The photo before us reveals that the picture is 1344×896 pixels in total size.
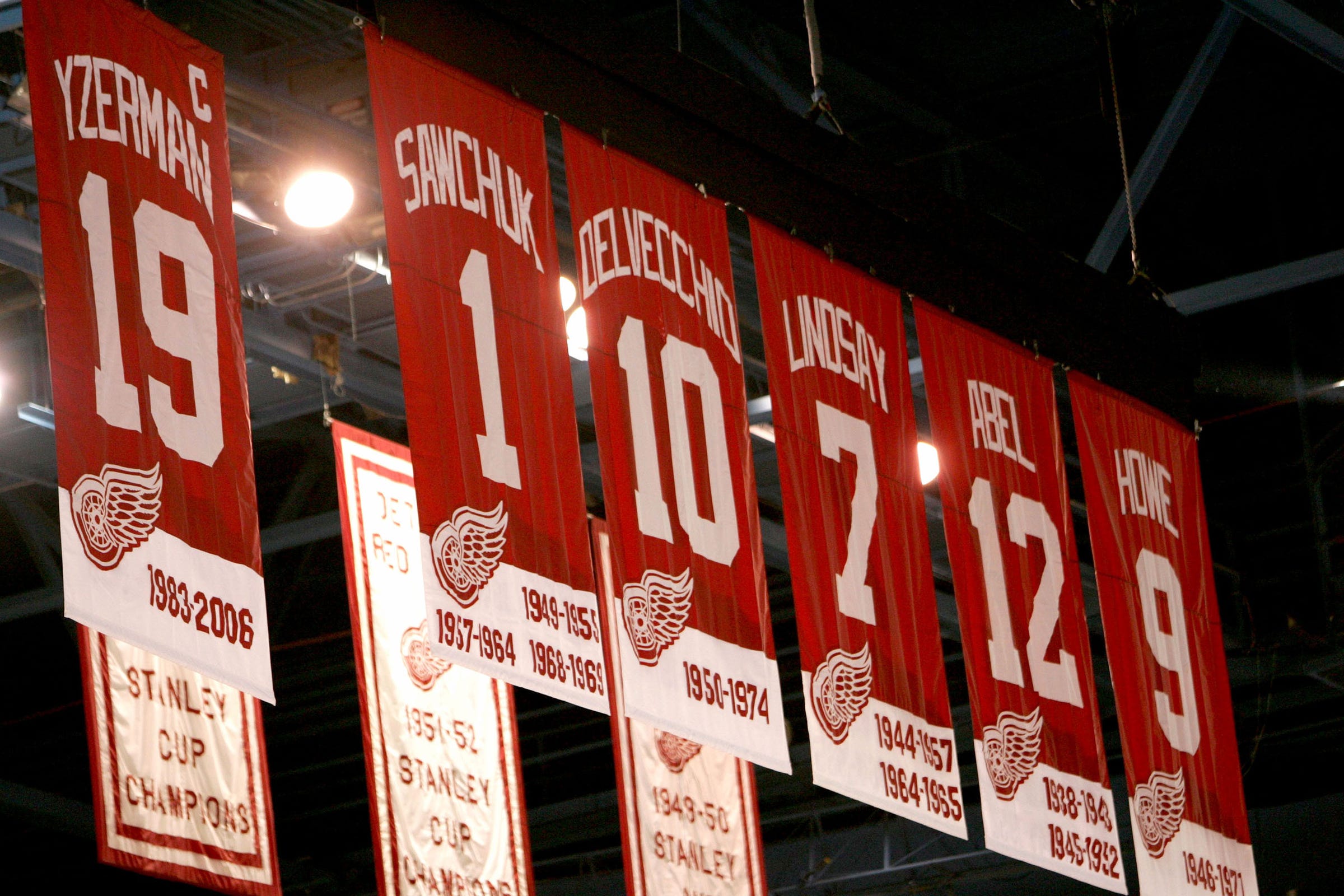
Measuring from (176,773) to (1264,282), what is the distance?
695 cm

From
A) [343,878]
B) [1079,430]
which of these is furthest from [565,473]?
[343,878]

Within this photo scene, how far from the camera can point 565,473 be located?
7105 mm

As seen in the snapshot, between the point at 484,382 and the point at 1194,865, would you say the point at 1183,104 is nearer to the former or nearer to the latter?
the point at 1194,865

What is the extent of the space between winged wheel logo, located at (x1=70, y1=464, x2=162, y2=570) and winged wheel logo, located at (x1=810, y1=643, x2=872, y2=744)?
296 cm

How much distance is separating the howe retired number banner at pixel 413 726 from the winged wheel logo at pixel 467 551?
106 inches

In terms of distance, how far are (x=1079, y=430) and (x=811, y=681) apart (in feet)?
9.57

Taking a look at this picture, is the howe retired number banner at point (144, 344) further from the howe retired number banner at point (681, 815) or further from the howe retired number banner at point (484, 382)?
the howe retired number banner at point (681, 815)

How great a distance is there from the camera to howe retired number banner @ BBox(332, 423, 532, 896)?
938cm

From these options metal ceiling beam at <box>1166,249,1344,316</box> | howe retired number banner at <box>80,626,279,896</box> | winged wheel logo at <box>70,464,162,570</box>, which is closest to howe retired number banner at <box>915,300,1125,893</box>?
metal ceiling beam at <box>1166,249,1344,316</box>

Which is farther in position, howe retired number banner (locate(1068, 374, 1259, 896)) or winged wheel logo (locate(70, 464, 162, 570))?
howe retired number banner (locate(1068, 374, 1259, 896))

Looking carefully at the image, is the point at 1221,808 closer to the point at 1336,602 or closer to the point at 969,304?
the point at 969,304

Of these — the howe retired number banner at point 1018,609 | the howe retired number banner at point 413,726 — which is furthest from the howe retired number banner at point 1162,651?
the howe retired number banner at point 413,726

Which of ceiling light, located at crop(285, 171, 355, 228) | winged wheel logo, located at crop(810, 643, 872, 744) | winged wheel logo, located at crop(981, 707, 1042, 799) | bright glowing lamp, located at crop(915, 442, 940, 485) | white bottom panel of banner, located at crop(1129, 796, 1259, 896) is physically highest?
ceiling light, located at crop(285, 171, 355, 228)

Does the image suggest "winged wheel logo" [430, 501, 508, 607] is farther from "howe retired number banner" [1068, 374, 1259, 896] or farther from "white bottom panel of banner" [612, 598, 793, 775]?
"howe retired number banner" [1068, 374, 1259, 896]
